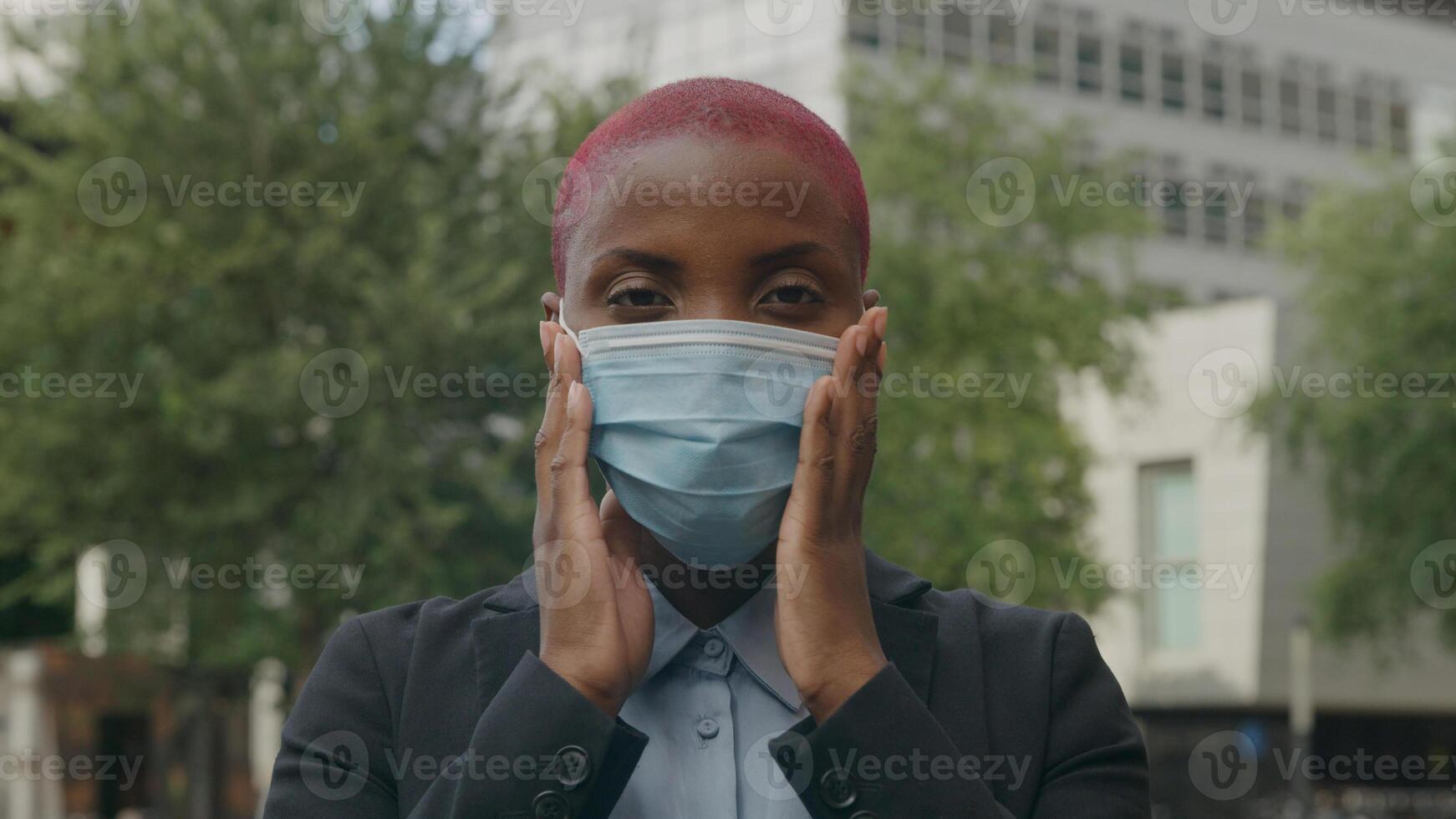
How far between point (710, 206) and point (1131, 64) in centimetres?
5074

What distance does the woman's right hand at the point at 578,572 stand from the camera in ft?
8.09

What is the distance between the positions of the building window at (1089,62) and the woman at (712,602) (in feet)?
160

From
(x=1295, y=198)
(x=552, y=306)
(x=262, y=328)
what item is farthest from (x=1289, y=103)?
(x=552, y=306)

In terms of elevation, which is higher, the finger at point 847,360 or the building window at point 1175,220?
the building window at point 1175,220

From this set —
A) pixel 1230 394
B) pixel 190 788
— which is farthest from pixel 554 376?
pixel 1230 394

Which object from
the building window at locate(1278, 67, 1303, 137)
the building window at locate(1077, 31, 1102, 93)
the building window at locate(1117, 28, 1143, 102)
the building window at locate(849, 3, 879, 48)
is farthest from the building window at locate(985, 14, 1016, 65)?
the building window at locate(1278, 67, 1303, 137)

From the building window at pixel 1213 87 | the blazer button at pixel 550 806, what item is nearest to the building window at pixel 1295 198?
the building window at pixel 1213 87

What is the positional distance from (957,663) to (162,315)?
18176 mm

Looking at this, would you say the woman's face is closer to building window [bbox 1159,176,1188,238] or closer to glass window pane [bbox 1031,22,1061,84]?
glass window pane [bbox 1031,22,1061,84]

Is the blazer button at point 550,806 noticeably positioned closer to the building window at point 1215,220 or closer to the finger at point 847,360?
the finger at point 847,360

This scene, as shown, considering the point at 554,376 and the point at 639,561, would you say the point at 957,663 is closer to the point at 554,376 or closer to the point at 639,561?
the point at 639,561

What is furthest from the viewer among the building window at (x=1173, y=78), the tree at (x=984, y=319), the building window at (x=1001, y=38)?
the building window at (x=1173, y=78)

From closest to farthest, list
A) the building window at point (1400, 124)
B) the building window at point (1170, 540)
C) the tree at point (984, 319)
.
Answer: the tree at point (984, 319) < the building window at point (1170, 540) < the building window at point (1400, 124)

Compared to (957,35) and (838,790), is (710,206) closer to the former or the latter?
(838,790)
